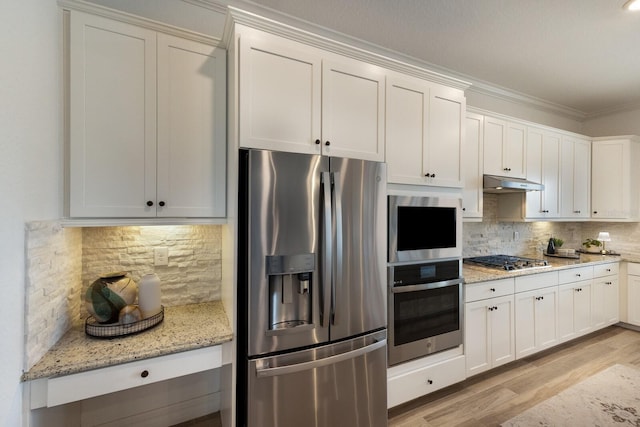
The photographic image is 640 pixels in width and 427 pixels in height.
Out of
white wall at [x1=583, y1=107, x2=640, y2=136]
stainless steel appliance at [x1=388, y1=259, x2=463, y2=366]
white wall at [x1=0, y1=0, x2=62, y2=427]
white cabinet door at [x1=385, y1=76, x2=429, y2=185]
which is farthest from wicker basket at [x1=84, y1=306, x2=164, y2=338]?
white wall at [x1=583, y1=107, x2=640, y2=136]

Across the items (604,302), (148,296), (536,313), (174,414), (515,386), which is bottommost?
(515,386)

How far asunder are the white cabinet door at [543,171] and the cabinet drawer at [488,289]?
116cm

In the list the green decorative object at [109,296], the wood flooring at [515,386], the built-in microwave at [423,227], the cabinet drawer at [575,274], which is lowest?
the wood flooring at [515,386]

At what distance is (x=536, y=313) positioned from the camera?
2943 mm

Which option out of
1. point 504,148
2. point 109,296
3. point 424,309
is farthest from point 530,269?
point 109,296

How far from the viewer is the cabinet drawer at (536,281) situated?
2791 mm

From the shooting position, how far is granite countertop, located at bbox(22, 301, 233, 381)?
1.26 meters

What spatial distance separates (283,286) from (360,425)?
3.39 ft

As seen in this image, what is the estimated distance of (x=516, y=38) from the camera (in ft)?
8.48

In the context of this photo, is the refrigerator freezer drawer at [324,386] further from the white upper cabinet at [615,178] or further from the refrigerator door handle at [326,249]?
the white upper cabinet at [615,178]

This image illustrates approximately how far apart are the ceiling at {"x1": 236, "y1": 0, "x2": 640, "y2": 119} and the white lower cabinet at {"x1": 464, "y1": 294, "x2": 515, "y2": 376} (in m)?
2.37

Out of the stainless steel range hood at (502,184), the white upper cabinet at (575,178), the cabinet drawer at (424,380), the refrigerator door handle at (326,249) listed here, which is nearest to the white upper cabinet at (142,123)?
the refrigerator door handle at (326,249)

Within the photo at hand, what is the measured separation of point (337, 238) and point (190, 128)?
3.60ft

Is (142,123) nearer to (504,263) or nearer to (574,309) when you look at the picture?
(504,263)
